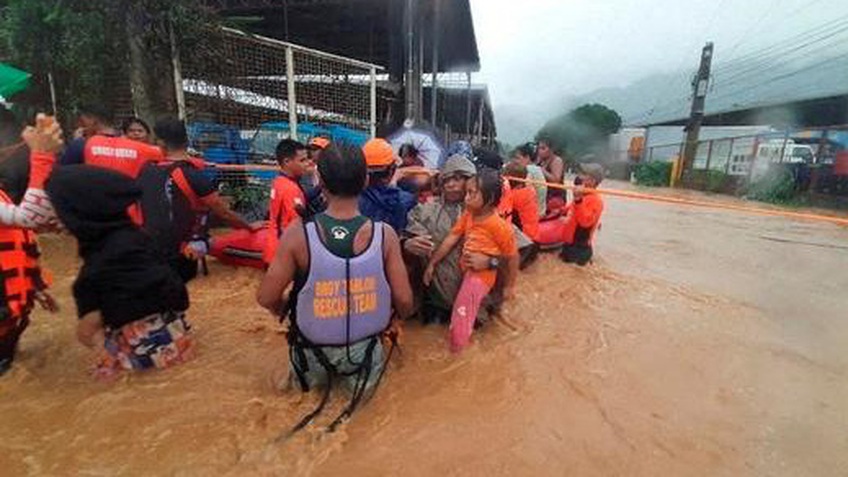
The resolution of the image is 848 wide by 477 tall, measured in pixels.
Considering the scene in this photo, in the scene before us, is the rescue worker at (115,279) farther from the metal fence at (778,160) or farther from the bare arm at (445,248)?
the metal fence at (778,160)

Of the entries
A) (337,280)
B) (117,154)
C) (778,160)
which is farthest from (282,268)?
(778,160)

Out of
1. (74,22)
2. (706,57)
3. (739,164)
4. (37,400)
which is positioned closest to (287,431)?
(37,400)

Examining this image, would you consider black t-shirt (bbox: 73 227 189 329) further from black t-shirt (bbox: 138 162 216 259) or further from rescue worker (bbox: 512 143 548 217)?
rescue worker (bbox: 512 143 548 217)

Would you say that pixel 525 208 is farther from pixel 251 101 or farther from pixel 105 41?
pixel 105 41

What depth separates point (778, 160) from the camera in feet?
53.0

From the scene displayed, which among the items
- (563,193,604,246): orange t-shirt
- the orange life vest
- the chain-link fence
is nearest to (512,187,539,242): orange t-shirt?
(563,193,604,246): orange t-shirt

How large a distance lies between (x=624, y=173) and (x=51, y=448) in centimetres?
3650

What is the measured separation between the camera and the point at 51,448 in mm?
2305

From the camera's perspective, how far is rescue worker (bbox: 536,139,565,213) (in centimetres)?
661

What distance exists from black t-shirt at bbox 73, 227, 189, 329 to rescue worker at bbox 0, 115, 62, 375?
37cm

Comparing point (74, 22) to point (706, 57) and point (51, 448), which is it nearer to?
point (51, 448)

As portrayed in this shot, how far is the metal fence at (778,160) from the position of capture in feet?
46.4

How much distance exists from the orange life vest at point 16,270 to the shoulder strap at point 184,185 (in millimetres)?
1011

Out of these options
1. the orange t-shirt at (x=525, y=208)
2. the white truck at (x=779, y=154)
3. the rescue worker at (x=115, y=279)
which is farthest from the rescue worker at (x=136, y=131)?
the white truck at (x=779, y=154)
